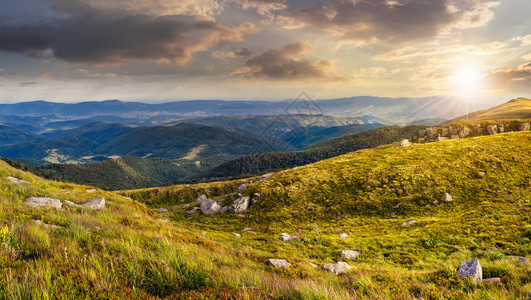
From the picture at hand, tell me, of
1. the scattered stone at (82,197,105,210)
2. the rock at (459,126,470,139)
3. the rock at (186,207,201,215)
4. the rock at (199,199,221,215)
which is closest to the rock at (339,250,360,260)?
the scattered stone at (82,197,105,210)

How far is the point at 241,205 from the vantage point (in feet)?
120

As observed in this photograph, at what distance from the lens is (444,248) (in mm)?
17812

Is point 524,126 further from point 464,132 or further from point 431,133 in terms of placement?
point 431,133

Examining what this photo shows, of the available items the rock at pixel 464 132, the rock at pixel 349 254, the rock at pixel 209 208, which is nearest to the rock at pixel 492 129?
the rock at pixel 464 132

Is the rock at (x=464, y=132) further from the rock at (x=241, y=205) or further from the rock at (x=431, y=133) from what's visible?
the rock at (x=241, y=205)

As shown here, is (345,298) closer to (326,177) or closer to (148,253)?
(148,253)

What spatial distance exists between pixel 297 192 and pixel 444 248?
21.8 meters

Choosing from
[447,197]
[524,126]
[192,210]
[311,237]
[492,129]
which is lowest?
[192,210]

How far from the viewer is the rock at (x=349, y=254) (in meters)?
17.9

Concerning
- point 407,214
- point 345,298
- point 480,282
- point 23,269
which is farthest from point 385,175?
point 23,269

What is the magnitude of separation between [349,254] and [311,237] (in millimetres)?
5679

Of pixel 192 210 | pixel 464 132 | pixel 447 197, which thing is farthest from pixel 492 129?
pixel 192 210

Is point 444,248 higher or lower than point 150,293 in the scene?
lower

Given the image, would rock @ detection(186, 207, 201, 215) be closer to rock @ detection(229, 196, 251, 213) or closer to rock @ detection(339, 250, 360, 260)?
rock @ detection(229, 196, 251, 213)
